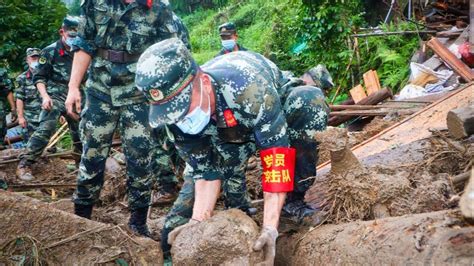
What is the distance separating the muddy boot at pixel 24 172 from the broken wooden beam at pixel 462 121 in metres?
5.36

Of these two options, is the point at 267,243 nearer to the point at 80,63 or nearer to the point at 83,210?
the point at 83,210

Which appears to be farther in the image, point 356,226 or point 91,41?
point 91,41

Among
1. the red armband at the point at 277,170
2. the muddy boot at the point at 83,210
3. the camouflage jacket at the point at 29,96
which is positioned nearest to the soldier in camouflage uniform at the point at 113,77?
the muddy boot at the point at 83,210

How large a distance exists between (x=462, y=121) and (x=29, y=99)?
7.27m

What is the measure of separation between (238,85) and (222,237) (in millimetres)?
748

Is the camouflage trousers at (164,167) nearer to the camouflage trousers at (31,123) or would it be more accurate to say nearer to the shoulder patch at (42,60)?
the shoulder patch at (42,60)

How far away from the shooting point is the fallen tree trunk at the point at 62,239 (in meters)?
3.52

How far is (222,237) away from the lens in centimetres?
286

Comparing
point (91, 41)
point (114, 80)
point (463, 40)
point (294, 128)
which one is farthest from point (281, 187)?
point (463, 40)

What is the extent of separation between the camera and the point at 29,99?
8945 millimetres

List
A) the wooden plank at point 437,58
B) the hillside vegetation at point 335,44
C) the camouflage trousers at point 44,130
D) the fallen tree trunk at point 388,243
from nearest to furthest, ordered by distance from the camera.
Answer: the fallen tree trunk at point 388,243 < the camouflage trousers at point 44,130 < the wooden plank at point 437,58 < the hillside vegetation at point 335,44

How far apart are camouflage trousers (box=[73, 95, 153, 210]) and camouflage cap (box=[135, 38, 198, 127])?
4.55 feet

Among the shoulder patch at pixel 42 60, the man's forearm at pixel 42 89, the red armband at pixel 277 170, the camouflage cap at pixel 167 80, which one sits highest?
the camouflage cap at pixel 167 80

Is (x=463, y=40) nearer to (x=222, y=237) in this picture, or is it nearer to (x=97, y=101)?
(x=97, y=101)
